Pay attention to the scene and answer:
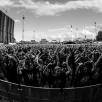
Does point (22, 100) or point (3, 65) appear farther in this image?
point (3, 65)

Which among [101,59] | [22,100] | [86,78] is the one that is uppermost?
[101,59]

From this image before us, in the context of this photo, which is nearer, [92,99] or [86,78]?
[92,99]

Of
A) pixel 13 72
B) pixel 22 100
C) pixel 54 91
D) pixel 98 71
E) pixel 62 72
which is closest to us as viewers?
pixel 54 91

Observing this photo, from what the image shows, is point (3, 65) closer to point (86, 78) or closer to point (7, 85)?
point (7, 85)

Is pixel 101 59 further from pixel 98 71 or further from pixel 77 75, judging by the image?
pixel 77 75

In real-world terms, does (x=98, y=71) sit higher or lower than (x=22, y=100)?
higher

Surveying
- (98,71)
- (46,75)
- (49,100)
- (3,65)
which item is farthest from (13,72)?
(98,71)

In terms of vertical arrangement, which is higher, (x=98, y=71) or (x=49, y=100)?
(x=98, y=71)

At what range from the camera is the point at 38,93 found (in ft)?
8.85

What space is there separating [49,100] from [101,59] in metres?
1.50

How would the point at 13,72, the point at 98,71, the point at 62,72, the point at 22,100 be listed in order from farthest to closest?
the point at 13,72
the point at 98,71
the point at 62,72
the point at 22,100

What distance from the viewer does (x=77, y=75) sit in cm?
330

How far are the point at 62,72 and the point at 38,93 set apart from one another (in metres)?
0.64

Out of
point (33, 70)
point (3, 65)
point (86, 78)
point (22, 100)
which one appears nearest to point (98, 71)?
point (86, 78)
